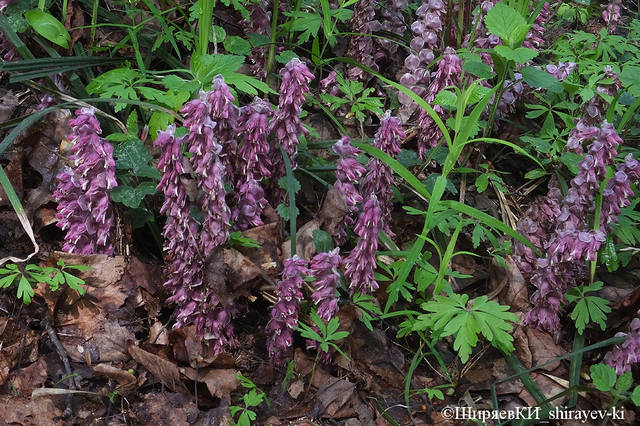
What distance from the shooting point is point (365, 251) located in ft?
8.28

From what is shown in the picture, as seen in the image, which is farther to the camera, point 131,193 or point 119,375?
point 131,193

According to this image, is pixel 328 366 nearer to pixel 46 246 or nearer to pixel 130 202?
pixel 130 202

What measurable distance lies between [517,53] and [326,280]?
1304 mm

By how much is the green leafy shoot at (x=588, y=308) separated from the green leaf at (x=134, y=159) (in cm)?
193

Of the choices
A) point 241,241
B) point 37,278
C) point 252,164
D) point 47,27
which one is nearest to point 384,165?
point 252,164

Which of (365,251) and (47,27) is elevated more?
(47,27)

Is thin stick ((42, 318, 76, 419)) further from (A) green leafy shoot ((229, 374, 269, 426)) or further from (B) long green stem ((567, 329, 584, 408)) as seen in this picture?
(B) long green stem ((567, 329, 584, 408))

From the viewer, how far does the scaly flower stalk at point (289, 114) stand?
2.61m

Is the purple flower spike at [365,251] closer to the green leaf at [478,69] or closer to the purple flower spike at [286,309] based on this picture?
the purple flower spike at [286,309]

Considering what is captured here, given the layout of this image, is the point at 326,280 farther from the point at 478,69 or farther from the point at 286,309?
the point at 478,69

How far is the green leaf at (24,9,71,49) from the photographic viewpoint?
2975mm

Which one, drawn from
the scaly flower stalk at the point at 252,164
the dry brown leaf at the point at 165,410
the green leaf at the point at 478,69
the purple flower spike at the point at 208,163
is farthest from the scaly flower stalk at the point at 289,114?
the dry brown leaf at the point at 165,410

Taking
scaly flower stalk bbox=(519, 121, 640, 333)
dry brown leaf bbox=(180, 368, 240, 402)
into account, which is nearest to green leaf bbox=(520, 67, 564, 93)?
scaly flower stalk bbox=(519, 121, 640, 333)

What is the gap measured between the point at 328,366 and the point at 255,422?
408mm
